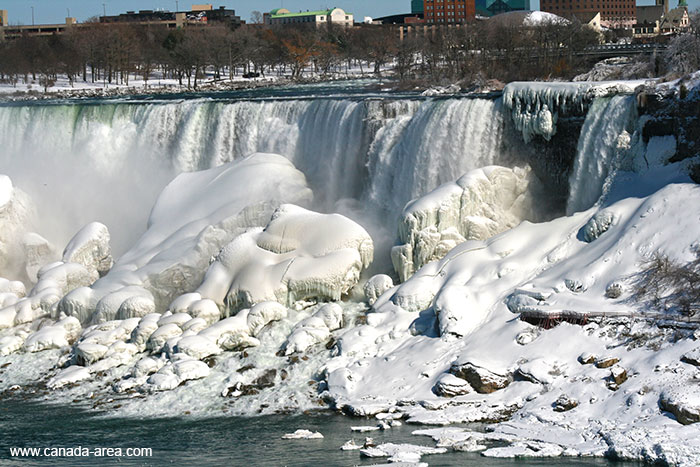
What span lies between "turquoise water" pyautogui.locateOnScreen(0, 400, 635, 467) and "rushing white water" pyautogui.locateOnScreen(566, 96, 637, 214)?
28.5 ft

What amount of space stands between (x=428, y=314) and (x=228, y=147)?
44.4ft

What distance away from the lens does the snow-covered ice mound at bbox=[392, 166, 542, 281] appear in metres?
22.9

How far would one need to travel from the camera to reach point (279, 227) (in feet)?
77.6

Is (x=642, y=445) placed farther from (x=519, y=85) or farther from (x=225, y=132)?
(x=225, y=132)

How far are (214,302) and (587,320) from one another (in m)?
8.14

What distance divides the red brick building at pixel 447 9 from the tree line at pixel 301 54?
165 ft

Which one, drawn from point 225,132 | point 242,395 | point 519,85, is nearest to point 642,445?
point 242,395

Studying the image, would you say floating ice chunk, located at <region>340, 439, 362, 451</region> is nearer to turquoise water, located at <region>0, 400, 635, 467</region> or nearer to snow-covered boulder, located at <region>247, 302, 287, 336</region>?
turquoise water, located at <region>0, 400, 635, 467</region>

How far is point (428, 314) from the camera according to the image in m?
20.3

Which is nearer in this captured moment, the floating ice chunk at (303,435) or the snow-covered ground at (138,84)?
the floating ice chunk at (303,435)

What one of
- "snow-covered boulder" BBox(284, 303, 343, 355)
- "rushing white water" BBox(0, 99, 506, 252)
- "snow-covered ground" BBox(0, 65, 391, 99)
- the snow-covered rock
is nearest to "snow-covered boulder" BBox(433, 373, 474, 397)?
"snow-covered boulder" BBox(284, 303, 343, 355)

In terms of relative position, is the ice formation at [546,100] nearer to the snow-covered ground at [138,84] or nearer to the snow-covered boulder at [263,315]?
the snow-covered boulder at [263,315]

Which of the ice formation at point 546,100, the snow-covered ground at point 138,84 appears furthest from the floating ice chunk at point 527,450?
the snow-covered ground at point 138,84

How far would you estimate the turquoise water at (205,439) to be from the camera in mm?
15188
